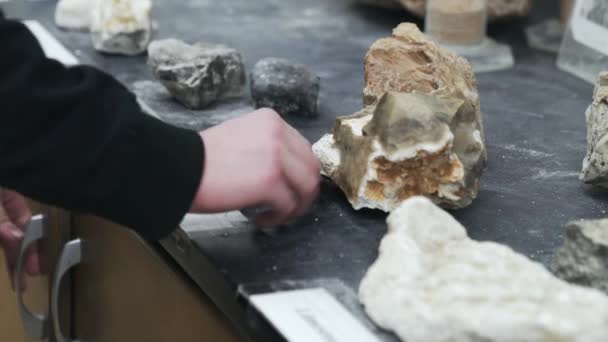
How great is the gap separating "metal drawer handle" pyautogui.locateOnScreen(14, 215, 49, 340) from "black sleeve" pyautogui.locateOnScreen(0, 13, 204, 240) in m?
0.34

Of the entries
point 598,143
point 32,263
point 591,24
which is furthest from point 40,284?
point 591,24

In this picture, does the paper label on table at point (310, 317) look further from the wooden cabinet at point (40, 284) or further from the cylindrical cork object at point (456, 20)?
the cylindrical cork object at point (456, 20)

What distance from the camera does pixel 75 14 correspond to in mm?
1562

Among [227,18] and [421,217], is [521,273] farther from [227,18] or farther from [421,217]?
[227,18]

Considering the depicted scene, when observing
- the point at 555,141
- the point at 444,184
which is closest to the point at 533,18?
the point at 555,141

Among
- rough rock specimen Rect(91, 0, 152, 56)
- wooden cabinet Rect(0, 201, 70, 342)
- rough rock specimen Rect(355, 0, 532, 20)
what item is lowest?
wooden cabinet Rect(0, 201, 70, 342)

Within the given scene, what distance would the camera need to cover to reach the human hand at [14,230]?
43.8 inches

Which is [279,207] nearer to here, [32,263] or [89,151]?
[89,151]

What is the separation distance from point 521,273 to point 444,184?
21 centimetres

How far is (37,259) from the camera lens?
115 centimetres

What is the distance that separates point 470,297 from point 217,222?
0.99 ft

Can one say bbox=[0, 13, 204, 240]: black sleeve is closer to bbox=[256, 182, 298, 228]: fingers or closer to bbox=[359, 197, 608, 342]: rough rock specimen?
bbox=[256, 182, 298, 228]: fingers

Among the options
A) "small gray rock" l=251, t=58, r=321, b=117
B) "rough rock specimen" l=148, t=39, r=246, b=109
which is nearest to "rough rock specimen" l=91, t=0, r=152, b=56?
"rough rock specimen" l=148, t=39, r=246, b=109

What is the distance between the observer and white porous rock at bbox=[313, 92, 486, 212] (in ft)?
2.86
